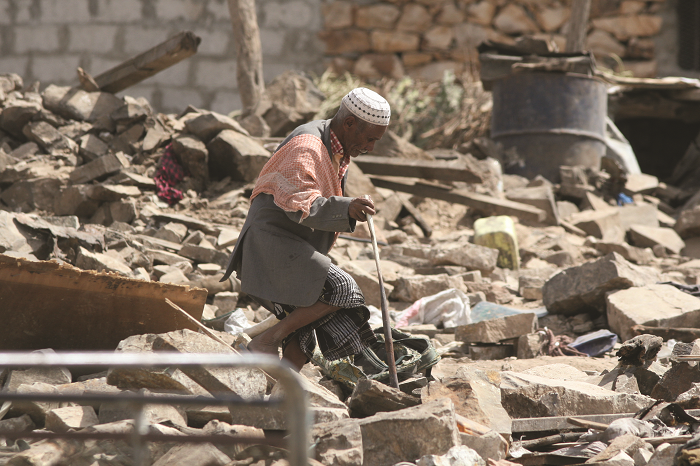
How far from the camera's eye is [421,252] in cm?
630

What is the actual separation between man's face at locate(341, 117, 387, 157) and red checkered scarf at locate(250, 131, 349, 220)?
0.05 metres

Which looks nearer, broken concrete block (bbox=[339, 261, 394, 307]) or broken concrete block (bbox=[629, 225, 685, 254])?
broken concrete block (bbox=[339, 261, 394, 307])

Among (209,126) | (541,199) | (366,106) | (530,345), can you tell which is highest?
(366,106)

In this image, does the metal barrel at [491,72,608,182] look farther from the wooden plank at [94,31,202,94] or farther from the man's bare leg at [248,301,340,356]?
the man's bare leg at [248,301,340,356]

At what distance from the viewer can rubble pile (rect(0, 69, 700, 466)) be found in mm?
2455

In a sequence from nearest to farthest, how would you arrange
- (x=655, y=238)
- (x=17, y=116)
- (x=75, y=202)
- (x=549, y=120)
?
(x=75, y=202)
(x=17, y=116)
(x=655, y=238)
(x=549, y=120)

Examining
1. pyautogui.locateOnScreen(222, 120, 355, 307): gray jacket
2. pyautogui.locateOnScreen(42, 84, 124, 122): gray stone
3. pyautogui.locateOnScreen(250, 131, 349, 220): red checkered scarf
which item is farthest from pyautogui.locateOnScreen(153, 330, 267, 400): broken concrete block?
pyautogui.locateOnScreen(42, 84, 124, 122): gray stone

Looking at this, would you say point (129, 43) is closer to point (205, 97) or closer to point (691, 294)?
point (205, 97)

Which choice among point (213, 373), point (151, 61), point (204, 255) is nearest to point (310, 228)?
point (213, 373)

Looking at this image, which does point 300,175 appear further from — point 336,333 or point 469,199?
point 469,199

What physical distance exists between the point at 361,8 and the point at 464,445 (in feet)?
34.2

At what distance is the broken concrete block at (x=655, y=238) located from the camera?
7527 millimetres

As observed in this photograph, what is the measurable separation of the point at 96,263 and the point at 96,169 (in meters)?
2.47

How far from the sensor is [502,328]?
14.0 feet
